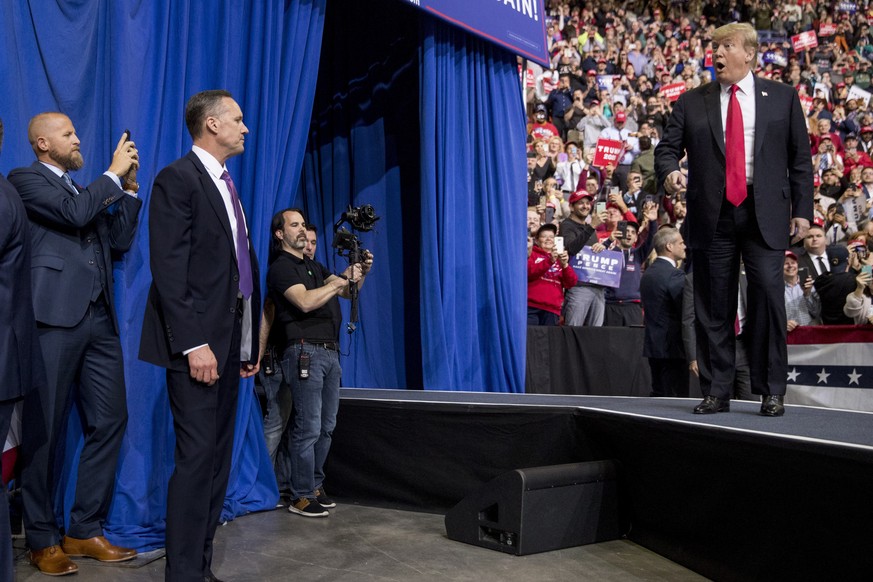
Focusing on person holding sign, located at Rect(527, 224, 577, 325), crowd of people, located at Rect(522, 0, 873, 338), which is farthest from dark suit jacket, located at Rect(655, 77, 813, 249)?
person holding sign, located at Rect(527, 224, 577, 325)

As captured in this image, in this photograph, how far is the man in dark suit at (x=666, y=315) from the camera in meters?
5.73

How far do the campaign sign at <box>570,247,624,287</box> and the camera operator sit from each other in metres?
3.16

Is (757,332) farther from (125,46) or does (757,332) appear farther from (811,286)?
(811,286)

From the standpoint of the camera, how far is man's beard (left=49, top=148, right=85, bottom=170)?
11.9 feet

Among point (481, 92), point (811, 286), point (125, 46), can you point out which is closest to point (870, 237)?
point (811, 286)

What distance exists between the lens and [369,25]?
20.7 feet

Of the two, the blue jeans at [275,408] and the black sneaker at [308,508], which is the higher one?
the blue jeans at [275,408]

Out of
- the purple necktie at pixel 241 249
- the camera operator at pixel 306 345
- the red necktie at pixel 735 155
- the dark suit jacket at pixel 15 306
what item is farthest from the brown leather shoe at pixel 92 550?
the red necktie at pixel 735 155

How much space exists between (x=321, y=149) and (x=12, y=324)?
3.87 m

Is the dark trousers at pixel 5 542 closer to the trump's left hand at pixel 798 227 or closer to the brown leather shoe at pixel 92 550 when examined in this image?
the brown leather shoe at pixel 92 550

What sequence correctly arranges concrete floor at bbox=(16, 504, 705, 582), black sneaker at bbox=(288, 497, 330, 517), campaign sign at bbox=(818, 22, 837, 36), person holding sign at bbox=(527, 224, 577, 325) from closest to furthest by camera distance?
concrete floor at bbox=(16, 504, 705, 582), black sneaker at bbox=(288, 497, 330, 517), person holding sign at bbox=(527, 224, 577, 325), campaign sign at bbox=(818, 22, 837, 36)

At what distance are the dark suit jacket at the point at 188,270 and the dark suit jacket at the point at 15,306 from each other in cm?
36

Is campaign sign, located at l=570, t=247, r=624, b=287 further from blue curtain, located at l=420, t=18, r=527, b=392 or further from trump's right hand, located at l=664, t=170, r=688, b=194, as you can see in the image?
trump's right hand, located at l=664, t=170, r=688, b=194

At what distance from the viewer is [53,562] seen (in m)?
3.49
